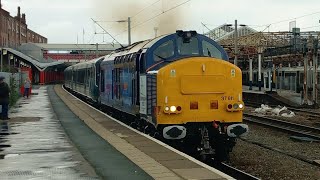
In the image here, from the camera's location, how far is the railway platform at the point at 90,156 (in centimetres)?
855

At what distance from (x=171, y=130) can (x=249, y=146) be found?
495cm

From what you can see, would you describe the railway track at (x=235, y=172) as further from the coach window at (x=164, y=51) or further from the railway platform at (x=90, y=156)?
the coach window at (x=164, y=51)

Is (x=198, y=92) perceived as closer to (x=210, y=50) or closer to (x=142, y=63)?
(x=210, y=50)

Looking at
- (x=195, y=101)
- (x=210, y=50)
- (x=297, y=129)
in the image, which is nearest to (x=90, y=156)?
(x=195, y=101)

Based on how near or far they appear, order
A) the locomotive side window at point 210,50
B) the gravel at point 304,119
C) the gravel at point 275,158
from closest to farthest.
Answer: the gravel at point 275,158 < the locomotive side window at point 210,50 < the gravel at point 304,119

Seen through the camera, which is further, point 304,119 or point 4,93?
point 304,119

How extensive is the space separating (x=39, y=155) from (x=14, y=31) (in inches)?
4065

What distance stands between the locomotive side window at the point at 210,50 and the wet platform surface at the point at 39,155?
13.9 feet

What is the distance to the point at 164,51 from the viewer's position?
13188mm

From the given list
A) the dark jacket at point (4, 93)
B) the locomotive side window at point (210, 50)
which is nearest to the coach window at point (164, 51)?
the locomotive side window at point (210, 50)

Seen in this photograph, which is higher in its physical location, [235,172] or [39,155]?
[39,155]

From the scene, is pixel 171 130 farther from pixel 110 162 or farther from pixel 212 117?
pixel 110 162

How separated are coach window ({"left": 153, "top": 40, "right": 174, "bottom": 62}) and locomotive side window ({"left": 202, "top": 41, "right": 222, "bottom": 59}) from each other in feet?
2.87

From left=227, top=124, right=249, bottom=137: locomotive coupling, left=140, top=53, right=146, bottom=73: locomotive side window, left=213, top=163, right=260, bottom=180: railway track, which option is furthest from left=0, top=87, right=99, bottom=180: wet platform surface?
left=227, top=124, right=249, bottom=137: locomotive coupling
